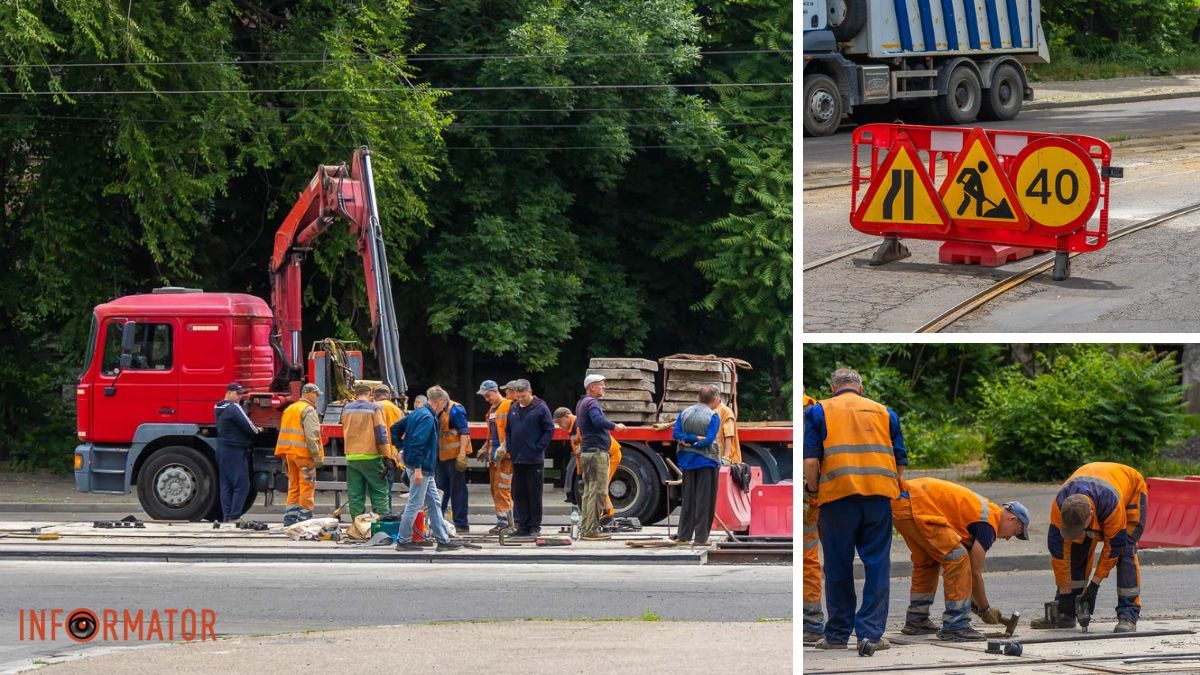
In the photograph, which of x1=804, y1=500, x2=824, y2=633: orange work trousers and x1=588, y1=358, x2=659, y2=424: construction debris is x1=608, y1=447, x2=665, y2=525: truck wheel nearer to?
x1=588, y1=358, x2=659, y2=424: construction debris

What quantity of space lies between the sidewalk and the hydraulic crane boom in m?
11.3

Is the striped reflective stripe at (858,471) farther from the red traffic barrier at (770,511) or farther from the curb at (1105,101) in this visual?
the curb at (1105,101)

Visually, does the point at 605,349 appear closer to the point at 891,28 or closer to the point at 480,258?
the point at 480,258

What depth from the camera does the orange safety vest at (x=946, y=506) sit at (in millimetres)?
8930

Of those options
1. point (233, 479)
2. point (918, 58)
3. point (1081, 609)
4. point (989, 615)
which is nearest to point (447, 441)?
point (233, 479)

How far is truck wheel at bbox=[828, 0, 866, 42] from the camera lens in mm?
21141

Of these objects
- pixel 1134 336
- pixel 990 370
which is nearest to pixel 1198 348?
pixel 990 370

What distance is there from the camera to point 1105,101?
→ 2614 cm

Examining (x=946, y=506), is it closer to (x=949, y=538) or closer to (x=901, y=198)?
(x=949, y=538)

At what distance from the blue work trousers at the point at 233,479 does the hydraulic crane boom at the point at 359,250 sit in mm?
2072

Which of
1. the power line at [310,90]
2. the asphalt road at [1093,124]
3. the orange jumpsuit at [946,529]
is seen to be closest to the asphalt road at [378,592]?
the orange jumpsuit at [946,529]

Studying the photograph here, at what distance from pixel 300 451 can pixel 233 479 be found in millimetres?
1456

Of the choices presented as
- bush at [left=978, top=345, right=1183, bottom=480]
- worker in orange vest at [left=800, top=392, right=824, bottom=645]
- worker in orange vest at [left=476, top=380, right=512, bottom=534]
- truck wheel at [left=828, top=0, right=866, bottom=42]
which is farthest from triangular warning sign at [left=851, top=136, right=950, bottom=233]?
truck wheel at [left=828, top=0, right=866, bottom=42]

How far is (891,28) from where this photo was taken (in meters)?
21.4
